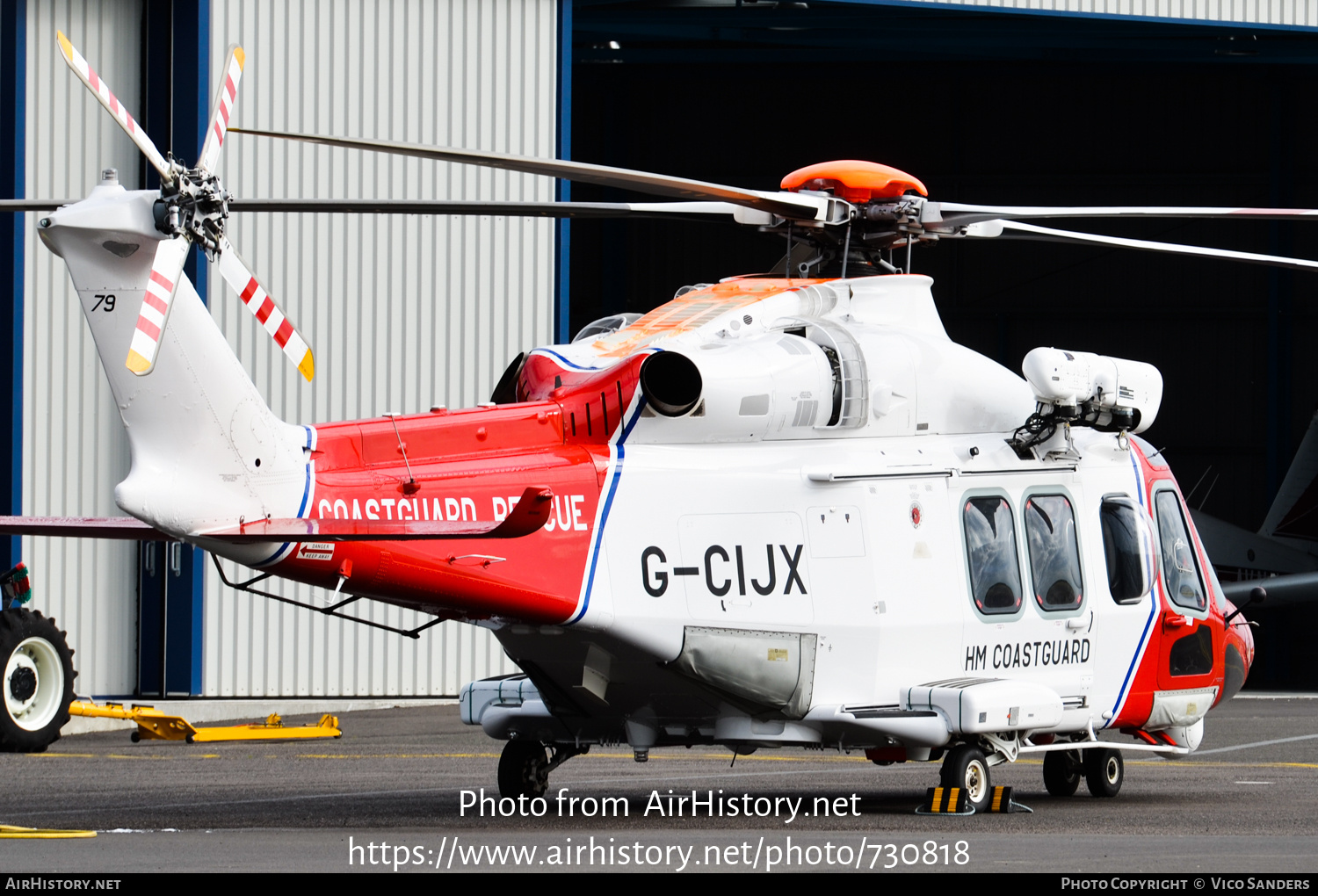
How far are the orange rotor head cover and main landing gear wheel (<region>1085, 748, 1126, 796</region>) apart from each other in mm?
4968

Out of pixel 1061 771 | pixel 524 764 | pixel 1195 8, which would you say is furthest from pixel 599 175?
pixel 1195 8

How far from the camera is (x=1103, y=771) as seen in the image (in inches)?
622

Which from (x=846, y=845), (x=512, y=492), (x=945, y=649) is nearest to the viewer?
(x=846, y=845)

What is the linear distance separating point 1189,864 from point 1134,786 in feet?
24.4

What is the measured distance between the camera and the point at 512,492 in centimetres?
1217

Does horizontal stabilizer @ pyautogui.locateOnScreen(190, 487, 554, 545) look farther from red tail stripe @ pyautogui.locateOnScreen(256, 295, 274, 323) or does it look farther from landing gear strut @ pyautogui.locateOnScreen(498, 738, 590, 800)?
landing gear strut @ pyautogui.locateOnScreen(498, 738, 590, 800)

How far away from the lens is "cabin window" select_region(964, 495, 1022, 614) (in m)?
Result: 14.2

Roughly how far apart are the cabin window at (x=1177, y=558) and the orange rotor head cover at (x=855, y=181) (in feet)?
12.0

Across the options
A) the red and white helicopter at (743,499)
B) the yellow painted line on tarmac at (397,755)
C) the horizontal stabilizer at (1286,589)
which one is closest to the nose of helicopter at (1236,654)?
the red and white helicopter at (743,499)

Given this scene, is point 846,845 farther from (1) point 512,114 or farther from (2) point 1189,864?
(1) point 512,114

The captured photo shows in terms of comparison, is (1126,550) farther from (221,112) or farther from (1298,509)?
(1298,509)

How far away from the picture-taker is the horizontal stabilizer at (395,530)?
10617mm

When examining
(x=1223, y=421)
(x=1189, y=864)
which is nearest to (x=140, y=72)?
(x=1189, y=864)

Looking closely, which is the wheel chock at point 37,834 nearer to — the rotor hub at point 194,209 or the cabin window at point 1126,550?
the rotor hub at point 194,209
